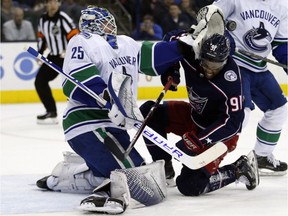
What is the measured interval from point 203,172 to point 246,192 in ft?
1.00

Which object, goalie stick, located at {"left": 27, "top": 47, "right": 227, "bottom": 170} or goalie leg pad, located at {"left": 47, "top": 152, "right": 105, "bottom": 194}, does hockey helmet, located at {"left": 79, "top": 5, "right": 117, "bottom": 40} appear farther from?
goalie leg pad, located at {"left": 47, "top": 152, "right": 105, "bottom": 194}

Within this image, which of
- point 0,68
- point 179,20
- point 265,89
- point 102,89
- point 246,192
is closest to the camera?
point 102,89

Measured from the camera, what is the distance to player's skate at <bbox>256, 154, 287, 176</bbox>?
4.80m

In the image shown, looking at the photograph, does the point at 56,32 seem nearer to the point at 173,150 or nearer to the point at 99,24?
the point at 99,24

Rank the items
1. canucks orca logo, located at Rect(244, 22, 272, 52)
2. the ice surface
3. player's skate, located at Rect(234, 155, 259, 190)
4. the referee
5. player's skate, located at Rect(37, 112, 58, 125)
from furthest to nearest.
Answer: the referee
player's skate, located at Rect(37, 112, 58, 125)
canucks orca logo, located at Rect(244, 22, 272, 52)
player's skate, located at Rect(234, 155, 259, 190)
the ice surface

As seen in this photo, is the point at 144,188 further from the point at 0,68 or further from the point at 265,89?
the point at 0,68

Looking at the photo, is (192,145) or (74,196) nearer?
(192,145)

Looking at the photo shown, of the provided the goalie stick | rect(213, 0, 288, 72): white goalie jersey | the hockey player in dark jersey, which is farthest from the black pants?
the goalie stick

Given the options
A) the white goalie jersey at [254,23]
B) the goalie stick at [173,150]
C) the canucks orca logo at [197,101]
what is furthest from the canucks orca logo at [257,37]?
the goalie stick at [173,150]

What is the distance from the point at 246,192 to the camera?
4230mm

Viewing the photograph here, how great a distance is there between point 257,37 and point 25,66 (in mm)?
4511

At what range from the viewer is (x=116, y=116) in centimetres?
369

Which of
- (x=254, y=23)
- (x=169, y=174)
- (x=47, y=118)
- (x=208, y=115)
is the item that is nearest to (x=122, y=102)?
(x=208, y=115)

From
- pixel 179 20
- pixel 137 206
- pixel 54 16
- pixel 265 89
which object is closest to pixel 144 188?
pixel 137 206
